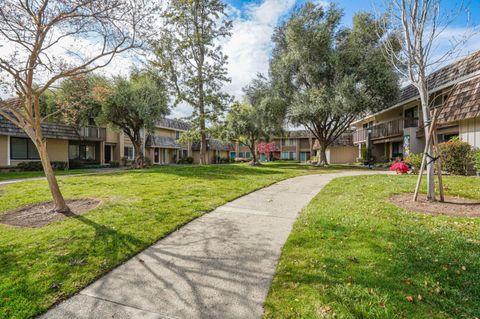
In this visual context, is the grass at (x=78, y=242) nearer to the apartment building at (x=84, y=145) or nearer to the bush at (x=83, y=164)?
the apartment building at (x=84, y=145)

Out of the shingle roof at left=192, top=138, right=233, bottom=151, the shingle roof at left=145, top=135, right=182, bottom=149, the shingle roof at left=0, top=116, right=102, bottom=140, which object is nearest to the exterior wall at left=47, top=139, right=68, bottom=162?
the shingle roof at left=0, top=116, right=102, bottom=140

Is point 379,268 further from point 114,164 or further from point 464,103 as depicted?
point 114,164

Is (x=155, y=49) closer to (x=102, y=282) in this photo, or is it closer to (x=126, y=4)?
(x=126, y=4)

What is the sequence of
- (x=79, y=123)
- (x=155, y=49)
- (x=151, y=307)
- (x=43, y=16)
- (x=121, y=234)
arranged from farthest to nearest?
(x=79, y=123), (x=155, y=49), (x=43, y=16), (x=121, y=234), (x=151, y=307)

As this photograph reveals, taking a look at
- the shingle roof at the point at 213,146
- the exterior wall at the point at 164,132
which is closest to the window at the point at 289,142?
the shingle roof at the point at 213,146

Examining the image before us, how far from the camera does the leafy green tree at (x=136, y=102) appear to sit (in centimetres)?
1955

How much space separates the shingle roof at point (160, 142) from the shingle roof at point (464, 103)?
27844 mm

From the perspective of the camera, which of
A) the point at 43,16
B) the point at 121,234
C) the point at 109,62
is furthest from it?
the point at 109,62

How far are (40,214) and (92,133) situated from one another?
68.8 ft

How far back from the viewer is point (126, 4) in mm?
6203

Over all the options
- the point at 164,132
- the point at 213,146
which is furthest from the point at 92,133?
the point at 213,146

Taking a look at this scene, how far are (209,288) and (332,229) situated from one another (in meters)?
2.77

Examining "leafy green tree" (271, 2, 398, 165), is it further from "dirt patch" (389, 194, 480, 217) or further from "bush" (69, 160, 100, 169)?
"bush" (69, 160, 100, 169)

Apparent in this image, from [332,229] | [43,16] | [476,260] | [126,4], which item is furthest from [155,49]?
[476,260]
